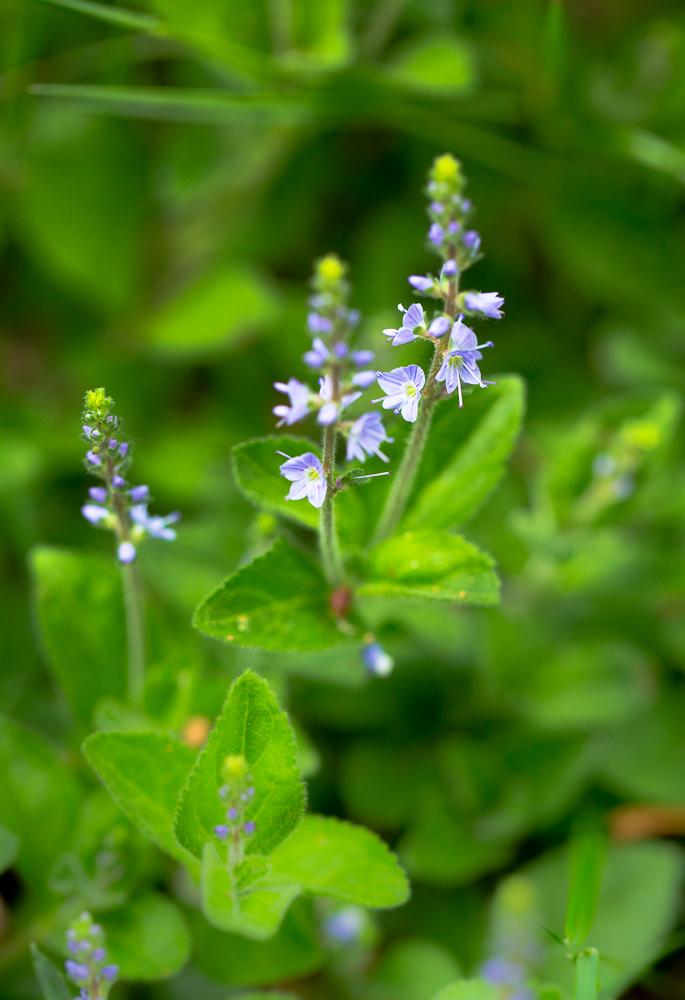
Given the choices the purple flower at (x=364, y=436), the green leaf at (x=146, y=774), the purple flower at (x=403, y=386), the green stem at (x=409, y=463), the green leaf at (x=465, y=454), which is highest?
the green leaf at (x=465, y=454)

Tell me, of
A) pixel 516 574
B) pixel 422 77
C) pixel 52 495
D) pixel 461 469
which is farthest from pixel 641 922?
pixel 422 77

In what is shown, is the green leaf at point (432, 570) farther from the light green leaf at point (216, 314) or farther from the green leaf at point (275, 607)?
the light green leaf at point (216, 314)

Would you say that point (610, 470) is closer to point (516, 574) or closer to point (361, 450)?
point (516, 574)

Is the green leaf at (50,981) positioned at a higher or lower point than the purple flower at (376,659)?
lower

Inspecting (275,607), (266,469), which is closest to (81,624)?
(275,607)

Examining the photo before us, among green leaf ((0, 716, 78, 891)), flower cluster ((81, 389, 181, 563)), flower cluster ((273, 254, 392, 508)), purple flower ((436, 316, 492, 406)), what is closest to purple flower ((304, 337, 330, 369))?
flower cluster ((273, 254, 392, 508))

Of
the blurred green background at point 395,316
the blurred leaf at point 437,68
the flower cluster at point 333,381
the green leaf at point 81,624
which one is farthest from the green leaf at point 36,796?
the blurred leaf at point 437,68

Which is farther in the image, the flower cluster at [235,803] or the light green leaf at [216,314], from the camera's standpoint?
the light green leaf at [216,314]

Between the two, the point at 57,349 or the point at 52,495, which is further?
the point at 57,349
